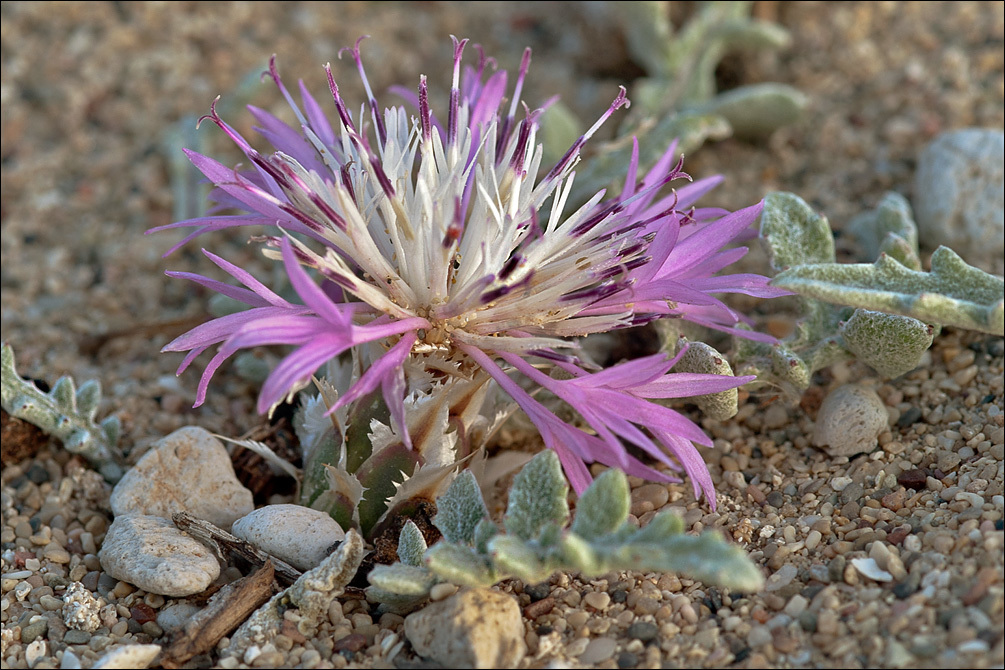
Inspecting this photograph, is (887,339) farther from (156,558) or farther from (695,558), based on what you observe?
(156,558)

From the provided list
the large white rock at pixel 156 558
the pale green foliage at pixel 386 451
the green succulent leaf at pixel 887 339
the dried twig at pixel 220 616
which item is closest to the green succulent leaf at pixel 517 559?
the pale green foliage at pixel 386 451

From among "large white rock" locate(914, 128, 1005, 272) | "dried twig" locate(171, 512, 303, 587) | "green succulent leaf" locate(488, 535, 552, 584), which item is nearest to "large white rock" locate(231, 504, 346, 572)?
"dried twig" locate(171, 512, 303, 587)

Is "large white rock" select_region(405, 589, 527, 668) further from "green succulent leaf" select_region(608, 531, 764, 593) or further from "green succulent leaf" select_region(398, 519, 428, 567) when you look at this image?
"green succulent leaf" select_region(608, 531, 764, 593)

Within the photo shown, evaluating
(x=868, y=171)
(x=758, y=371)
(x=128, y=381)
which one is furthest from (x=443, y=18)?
(x=758, y=371)

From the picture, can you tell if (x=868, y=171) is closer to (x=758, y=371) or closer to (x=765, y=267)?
(x=765, y=267)

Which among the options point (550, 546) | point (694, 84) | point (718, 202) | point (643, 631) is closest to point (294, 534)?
point (550, 546)

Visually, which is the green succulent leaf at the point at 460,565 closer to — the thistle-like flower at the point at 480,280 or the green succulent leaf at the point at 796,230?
the thistle-like flower at the point at 480,280

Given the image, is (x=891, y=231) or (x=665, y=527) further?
(x=891, y=231)
